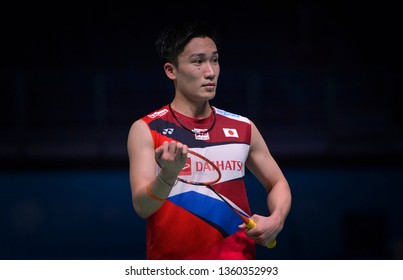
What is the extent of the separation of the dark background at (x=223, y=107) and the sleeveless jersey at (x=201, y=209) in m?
3.43

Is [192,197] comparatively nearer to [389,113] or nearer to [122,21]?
[389,113]

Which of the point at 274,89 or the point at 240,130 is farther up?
the point at 274,89

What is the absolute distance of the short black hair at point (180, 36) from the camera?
351 centimetres

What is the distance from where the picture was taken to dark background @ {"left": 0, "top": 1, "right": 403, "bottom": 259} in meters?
7.27

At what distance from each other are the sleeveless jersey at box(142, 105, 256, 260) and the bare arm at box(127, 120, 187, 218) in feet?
0.23

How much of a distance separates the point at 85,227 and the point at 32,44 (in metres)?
4.69

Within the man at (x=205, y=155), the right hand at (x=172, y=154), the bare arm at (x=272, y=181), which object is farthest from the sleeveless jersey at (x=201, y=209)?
the right hand at (x=172, y=154)

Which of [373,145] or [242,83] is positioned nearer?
[373,145]

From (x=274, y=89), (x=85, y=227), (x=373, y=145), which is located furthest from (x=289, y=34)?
(x=85, y=227)

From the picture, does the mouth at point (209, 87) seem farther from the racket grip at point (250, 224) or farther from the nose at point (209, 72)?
the racket grip at point (250, 224)

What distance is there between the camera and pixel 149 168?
10.8ft

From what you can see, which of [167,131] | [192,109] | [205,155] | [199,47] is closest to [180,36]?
[199,47]

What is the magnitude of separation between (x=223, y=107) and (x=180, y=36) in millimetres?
6299

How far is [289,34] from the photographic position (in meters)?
11.7
